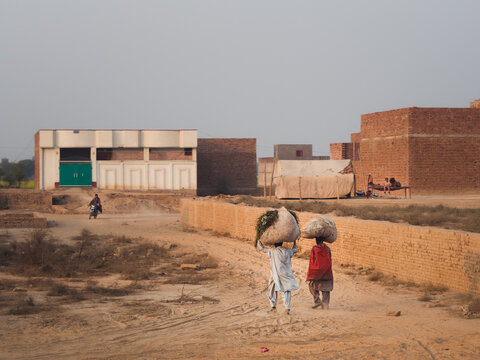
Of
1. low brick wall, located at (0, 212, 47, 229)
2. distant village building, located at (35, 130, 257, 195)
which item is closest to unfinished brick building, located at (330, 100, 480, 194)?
distant village building, located at (35, 130, 257, 195)

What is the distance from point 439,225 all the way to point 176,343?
10537 mm

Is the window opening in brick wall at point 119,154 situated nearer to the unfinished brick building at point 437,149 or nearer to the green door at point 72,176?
the green door at point 72,176

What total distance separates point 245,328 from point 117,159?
3588 centimetres

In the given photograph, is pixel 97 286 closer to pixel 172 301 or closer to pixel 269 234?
pixel 172 301

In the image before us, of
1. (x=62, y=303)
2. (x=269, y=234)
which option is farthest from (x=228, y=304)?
(x=62, y=303)

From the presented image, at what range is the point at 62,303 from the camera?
9133 mm

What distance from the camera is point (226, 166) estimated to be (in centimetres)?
4703

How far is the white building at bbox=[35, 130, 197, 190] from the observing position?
137 ft

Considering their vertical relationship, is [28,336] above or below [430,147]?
below

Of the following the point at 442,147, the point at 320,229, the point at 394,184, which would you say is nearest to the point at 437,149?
the point at 442,147

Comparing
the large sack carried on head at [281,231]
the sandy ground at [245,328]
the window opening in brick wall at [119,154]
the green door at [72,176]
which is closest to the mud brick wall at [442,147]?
the window opening in brick wall at [119,154]

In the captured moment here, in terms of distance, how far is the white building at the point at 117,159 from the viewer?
41.7 m

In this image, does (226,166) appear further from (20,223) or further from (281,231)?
(281,231)

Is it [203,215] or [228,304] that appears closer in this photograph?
[228,304]
